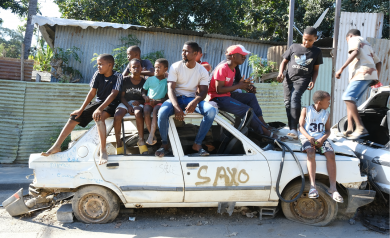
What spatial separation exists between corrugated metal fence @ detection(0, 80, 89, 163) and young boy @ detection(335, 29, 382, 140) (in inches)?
235

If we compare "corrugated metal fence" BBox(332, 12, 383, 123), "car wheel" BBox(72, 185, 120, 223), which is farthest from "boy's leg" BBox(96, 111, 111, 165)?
"corrugated metal fence" BBox(332, 12, 383, 123)

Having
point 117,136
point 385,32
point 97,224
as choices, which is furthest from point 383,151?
point 385,32

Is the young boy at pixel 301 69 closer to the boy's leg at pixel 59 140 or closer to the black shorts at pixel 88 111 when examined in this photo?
the black shorts at pixel 88 111

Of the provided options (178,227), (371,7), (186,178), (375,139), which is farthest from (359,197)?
(371,7)

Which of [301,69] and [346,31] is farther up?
[346,31]

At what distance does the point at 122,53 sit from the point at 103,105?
17.5ft

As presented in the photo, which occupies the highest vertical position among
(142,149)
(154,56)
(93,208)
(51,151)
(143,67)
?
(154,56)

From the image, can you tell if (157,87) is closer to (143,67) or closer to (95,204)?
(143,67)

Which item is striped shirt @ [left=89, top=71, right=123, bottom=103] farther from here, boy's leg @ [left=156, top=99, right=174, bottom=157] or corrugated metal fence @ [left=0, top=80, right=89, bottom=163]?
corrugated metal fence @ [left=0, top=80, right=89, bottom=163]

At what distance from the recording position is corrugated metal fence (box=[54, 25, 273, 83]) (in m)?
9.83

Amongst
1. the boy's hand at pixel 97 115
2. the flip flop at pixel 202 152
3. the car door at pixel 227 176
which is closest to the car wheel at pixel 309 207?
the car door at pixel 227 176

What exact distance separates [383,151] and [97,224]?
3682mm

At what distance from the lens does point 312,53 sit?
4.76m

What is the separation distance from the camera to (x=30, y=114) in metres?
7.30
